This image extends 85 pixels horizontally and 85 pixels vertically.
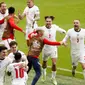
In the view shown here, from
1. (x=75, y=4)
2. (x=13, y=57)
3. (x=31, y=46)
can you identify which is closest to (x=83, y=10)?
(x=75, y=4)

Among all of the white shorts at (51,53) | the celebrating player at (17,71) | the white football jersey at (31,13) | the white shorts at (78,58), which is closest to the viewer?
the celebrating player at (17,71)

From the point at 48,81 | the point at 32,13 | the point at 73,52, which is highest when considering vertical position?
the point at 32,13

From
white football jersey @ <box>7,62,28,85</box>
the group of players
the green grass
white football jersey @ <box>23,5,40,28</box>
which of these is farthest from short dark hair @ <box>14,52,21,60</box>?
white football jersey @ <box>23,5,40,28</box>

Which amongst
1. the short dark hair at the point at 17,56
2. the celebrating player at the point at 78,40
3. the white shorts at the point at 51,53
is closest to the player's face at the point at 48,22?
the celebrating player at the point at 78,40

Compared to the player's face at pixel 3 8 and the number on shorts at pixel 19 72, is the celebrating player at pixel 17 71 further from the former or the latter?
the player's face at pixel 3 8

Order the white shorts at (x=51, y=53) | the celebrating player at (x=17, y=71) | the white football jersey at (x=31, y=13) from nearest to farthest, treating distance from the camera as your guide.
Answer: the celebrating player at (x=17, y=71)
the white shorts at (x=51, y=53)
the white football jersey at (x=31, y=13)

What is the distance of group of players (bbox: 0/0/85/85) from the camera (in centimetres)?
1167

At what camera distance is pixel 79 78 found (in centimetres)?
1608

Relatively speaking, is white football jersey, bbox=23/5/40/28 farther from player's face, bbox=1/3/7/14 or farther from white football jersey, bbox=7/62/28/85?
white football jersey, bbox=7/62/28/85

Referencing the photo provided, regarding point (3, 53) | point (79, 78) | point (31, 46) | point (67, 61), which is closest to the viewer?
point (3, 53)

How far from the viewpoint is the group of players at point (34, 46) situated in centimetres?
1167

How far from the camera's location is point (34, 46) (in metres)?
13.9

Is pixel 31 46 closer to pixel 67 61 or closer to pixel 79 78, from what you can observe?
pixel 79 78

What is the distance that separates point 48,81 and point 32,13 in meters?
4.11
